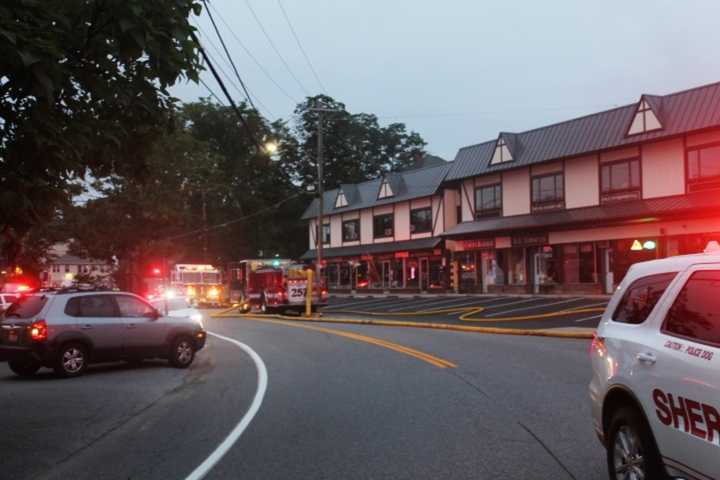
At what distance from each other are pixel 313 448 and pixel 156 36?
4673 mm

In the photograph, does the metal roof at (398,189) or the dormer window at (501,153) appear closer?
the dormer window at (501,153)

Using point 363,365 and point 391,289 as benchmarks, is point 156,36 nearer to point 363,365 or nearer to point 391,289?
point 363,365

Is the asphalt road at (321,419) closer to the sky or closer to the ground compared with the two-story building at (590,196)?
closer to the ground

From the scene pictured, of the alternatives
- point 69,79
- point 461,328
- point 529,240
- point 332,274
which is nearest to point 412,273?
point 332,274

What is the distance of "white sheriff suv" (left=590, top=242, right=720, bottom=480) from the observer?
4.28 m

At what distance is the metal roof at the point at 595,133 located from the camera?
29.1 meters

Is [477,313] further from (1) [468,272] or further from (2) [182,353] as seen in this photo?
(2) [182,353]

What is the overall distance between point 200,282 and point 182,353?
3674 centimetres

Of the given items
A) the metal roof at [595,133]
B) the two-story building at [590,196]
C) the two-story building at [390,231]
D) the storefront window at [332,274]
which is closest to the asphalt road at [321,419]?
the two-story building at [590,196]

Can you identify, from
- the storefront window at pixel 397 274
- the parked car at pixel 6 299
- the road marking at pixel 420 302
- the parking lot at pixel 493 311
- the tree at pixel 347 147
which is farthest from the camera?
the tree at pixel 347 147

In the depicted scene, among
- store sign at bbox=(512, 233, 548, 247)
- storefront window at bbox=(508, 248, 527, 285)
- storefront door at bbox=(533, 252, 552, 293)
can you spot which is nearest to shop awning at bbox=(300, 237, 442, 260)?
storefront window at bbox=(508, 248, 527, 285)

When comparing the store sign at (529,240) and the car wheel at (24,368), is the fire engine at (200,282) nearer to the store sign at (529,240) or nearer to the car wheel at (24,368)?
the store sign at (529,240)

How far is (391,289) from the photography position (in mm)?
50406

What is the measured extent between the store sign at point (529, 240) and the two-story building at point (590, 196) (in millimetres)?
53
